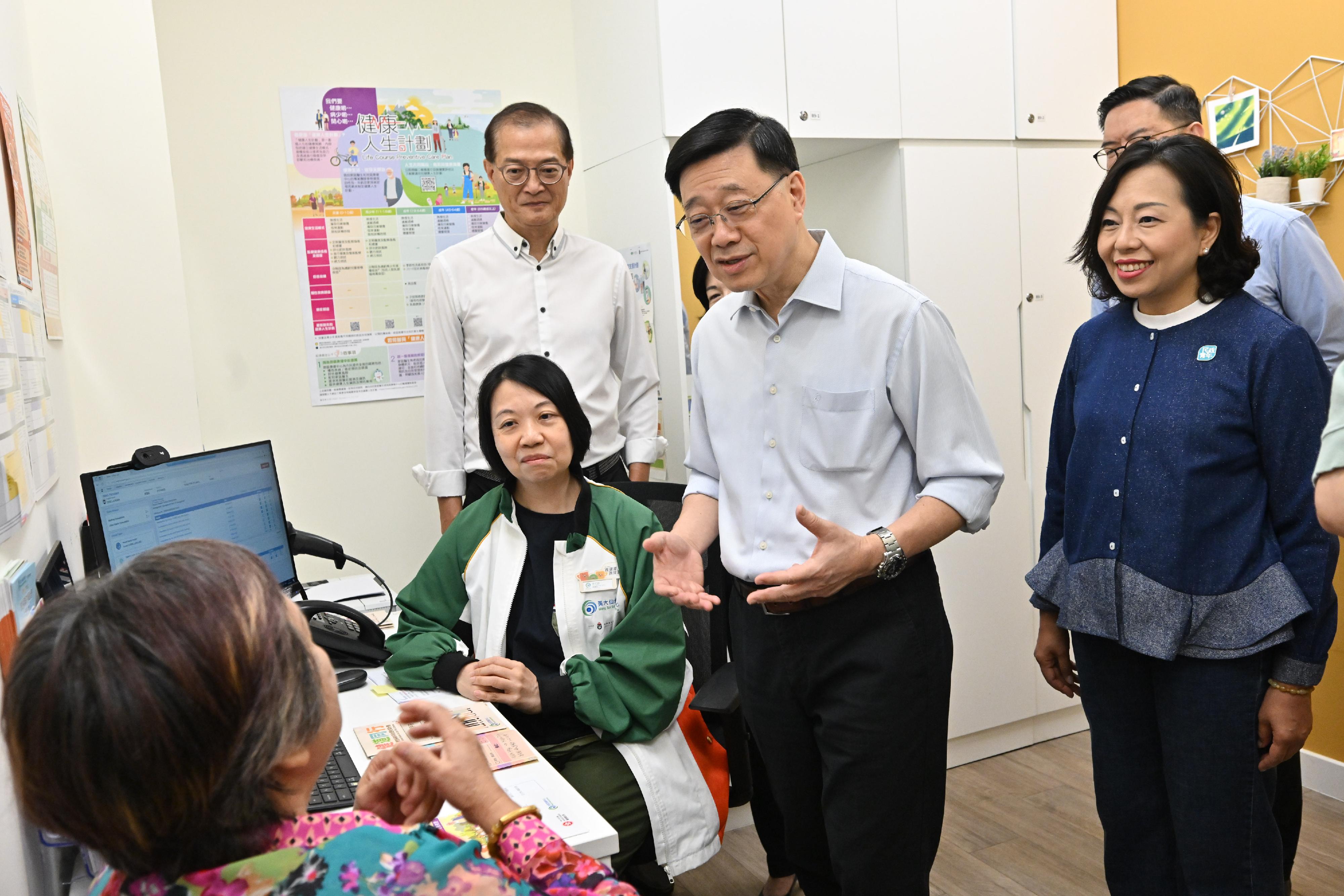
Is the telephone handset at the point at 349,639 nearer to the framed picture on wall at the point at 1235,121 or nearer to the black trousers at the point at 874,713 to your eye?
the black trousers at the point at 874,713

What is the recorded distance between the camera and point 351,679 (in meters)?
Answer: 1.91

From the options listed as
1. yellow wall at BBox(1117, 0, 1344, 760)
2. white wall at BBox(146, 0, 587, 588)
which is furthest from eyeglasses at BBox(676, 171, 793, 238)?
yellow wall at BBox(1117, 0, 1344, 760)

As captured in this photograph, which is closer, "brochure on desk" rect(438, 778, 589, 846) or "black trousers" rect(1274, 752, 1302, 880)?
"brochure on desk" rect(438, 778, 589, 846)

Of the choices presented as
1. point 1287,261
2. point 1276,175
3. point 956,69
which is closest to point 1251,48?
point 1276,175

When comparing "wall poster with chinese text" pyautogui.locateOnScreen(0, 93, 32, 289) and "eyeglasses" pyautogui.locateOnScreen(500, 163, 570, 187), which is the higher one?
"eyeglasses" pyautogui.locateOnScreen(500, 163, 570, 187)

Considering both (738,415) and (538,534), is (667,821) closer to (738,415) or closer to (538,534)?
(538,534)

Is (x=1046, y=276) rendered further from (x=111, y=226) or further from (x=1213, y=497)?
(x=111, y=226)

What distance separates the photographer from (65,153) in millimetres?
2391

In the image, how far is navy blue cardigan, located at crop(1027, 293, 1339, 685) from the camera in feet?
5.12

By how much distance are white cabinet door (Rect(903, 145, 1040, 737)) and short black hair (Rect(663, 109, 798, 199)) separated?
1611 mm

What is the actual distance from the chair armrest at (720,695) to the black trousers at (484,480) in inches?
28.9

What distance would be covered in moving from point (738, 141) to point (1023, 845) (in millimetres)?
2162

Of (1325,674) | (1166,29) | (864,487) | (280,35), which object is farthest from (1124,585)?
(280,35)

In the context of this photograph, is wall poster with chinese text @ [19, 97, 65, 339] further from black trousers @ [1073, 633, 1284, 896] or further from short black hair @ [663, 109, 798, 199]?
black trousers @ [1073, 633, 1284, 896]
